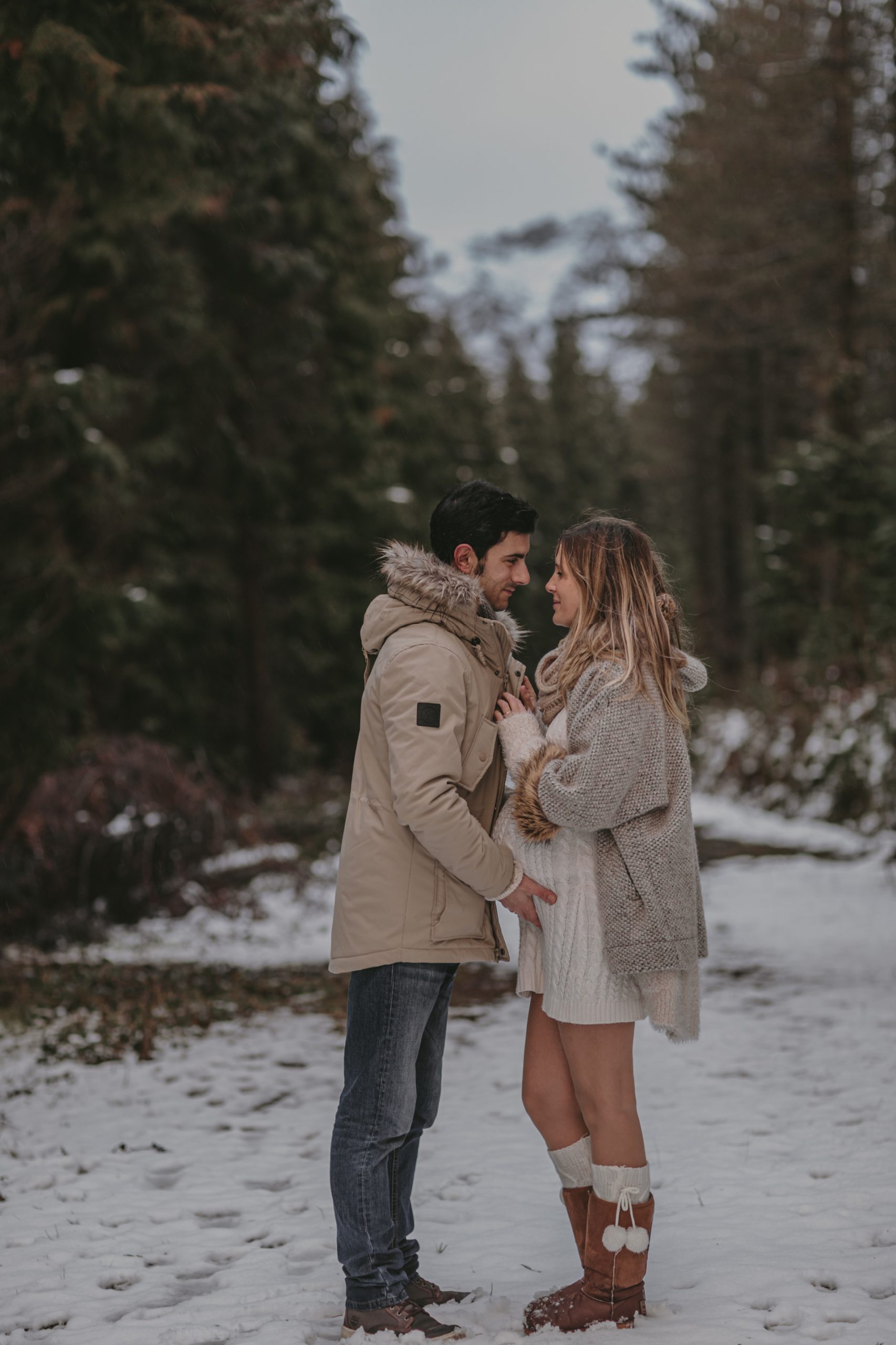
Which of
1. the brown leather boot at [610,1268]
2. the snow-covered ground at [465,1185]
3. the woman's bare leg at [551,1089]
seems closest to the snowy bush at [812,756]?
the snow-covered ground at [465,1185]

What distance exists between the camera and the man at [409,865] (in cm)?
316

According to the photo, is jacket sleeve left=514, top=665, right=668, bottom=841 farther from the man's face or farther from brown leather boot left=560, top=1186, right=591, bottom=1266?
brown leather boot left=560, top=1186, right=591, bottom=1266

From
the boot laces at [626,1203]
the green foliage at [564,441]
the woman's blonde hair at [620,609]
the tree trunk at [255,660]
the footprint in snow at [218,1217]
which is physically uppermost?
the green foliage at [564,441]

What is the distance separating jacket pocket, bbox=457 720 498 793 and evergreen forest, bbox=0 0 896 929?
957mm

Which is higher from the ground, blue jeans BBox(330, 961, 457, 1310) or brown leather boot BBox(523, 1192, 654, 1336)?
blue jeans BBox(330, 961, 457, 1310)

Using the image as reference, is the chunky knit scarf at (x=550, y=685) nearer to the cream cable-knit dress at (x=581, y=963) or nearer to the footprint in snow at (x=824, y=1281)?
the cream cable-knit dress at (x=581, y=963)

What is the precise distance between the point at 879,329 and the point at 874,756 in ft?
34.0

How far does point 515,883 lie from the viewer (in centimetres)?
327

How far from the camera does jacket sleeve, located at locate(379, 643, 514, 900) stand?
3.12 meters

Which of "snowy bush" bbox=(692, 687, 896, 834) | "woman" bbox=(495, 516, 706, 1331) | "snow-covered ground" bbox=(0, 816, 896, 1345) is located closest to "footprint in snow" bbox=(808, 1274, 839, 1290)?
"snow-covered ground" bbox=(0, 816, 896, 1345)

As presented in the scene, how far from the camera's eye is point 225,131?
9.90m

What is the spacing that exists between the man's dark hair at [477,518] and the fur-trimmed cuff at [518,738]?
457mm

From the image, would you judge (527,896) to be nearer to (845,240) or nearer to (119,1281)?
(119,1281)

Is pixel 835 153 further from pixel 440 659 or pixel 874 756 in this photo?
pixel 440 659
